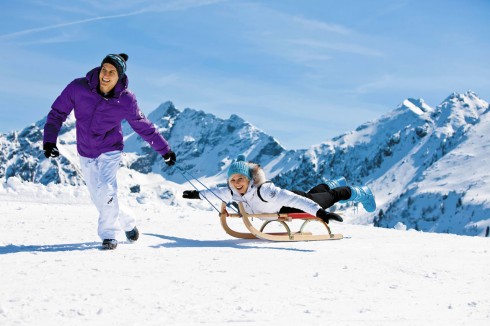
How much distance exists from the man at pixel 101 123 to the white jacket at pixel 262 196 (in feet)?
5.71

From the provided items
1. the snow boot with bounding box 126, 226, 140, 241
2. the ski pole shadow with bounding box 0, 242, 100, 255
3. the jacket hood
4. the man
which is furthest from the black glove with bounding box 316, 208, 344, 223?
the ski pole shadow with bounding box 0, 242, 100, 255

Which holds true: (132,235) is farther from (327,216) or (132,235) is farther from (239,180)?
(327,216)

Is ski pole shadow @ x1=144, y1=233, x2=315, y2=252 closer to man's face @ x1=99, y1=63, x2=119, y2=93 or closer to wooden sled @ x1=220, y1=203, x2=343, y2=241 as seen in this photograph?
wooden sled @ x1=220, y1=203, x2=343, y2=241

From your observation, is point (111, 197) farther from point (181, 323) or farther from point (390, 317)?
point (390, 317)

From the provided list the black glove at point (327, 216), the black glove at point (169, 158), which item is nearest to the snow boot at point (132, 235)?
the black glove at point (169, 158)

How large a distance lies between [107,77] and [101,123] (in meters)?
0.62

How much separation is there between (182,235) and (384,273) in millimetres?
4242

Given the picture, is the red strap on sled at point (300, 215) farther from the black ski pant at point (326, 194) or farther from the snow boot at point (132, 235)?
the snow boot at point (132, 235)

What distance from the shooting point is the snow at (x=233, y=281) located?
4.40 m

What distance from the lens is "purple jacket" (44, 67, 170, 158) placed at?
24.8 ft

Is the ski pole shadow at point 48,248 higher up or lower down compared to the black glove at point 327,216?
lower down

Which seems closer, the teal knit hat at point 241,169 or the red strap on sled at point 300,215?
the teal knit hat at point 241,169

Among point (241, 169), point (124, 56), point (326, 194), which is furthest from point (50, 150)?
point (326, 194)

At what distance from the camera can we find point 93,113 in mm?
7586
